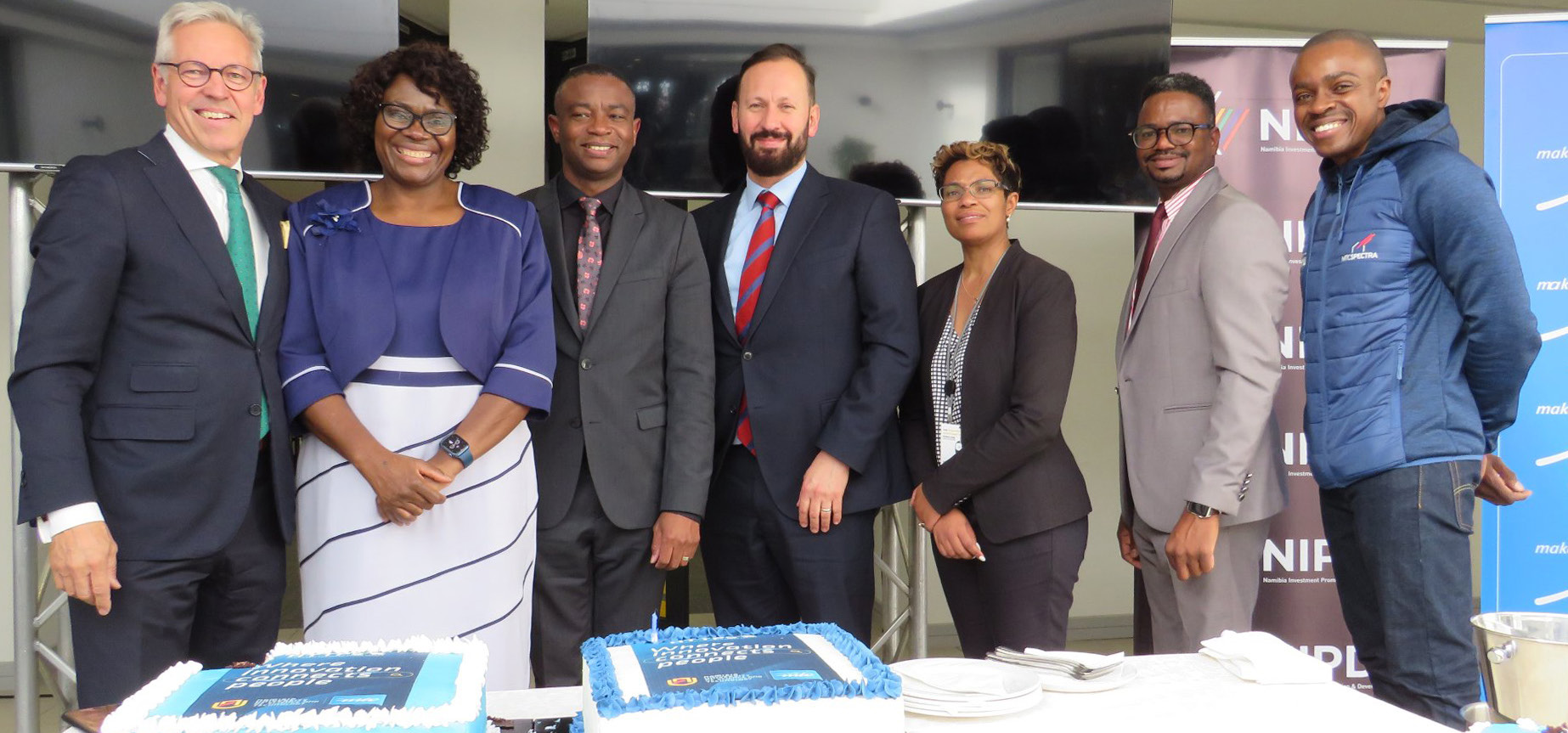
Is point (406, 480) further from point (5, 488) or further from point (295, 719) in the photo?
point (5, 488)

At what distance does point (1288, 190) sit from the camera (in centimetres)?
396

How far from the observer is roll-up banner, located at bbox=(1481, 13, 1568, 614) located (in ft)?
11.8

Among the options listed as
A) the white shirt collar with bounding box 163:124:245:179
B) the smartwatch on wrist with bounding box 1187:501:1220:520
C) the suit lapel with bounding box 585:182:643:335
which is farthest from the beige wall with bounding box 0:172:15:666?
the smartwatch on wrist with bounding box 1187:501:1220:520

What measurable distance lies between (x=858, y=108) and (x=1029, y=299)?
3.90ft

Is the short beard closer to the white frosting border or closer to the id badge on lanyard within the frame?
the id badge on lanyard

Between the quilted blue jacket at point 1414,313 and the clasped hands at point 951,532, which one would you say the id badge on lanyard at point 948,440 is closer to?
the clasped hands at point 951,532

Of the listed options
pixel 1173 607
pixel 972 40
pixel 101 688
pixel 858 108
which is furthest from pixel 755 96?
pixel 101 688

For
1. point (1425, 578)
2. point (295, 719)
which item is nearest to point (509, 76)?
point (1425, 578)

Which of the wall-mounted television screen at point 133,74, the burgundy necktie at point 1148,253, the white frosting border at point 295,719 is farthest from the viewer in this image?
the wall-mounted television screen at point 133,74

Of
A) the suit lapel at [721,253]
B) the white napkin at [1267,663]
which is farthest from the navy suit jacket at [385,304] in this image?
the white napkin at [1267,663]

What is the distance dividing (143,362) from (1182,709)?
6.13 feet

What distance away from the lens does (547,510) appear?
257 cm

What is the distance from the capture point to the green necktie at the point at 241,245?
2.22m

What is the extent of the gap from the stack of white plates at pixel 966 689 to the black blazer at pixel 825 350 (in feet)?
4.11
